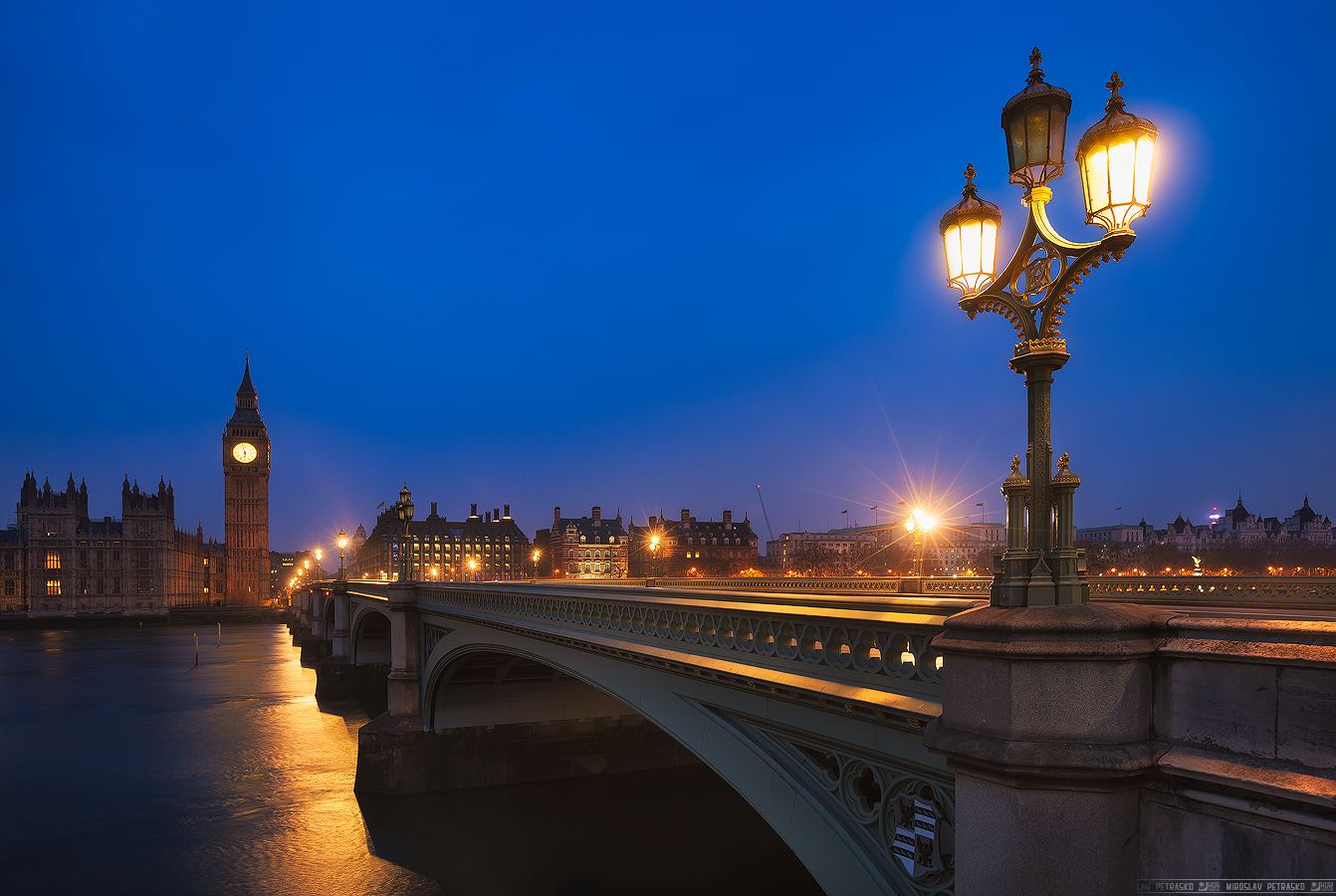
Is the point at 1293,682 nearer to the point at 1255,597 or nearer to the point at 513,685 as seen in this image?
the point at 1255,597

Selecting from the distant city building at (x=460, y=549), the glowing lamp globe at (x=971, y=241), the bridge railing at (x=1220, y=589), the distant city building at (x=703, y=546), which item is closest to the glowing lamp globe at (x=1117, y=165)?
the glowing lamp globe at (x=971, y=241)

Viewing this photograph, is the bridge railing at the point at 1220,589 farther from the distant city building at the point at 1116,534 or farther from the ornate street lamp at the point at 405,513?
the distant city building at the point at 1116,534

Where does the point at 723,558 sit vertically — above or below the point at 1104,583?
below

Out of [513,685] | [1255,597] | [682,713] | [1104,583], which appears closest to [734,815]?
[513,685]

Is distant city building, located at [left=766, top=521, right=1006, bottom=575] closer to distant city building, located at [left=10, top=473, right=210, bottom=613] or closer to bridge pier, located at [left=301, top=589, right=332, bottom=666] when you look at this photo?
bridge pier, located at [left=301, top=589, right=332, bottom=666]

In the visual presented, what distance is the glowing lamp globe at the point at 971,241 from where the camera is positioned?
5590mm

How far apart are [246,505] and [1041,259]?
17449 centimetres

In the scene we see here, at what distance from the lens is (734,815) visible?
27.1m

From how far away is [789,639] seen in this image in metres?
8.13

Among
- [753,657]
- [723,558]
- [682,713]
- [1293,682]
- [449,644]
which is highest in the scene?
[1293,682]

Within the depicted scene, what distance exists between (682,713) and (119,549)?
475ft

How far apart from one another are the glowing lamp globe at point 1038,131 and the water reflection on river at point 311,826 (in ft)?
68.8

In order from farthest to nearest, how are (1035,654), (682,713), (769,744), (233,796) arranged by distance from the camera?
(233,796) < (682,713) < (769,744) < (1035,654)

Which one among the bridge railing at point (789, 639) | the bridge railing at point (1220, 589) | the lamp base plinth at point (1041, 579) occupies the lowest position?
the bridge railing at point (1220, 589)
